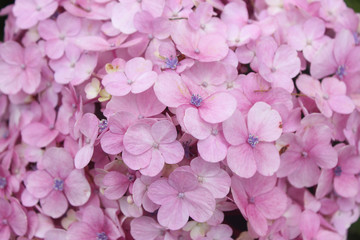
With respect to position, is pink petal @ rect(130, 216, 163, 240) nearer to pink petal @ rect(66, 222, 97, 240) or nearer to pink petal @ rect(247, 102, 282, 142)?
pink petal @ rect(66, 222, 97, 240)

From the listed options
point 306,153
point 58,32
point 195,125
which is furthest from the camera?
point 58,32

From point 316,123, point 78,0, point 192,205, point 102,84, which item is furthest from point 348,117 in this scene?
point 78,0

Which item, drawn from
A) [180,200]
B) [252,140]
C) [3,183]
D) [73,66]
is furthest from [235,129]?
[3,183]

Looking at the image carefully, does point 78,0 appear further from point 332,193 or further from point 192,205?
point 332,193

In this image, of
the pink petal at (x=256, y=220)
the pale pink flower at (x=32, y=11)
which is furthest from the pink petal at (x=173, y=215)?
the pale pink flower at (x=32, y=11)

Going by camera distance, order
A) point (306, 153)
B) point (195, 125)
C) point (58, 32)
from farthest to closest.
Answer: point (58, 32), point (306, 153), point (195, 125)

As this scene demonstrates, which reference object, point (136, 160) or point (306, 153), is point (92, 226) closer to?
point (136, 160)

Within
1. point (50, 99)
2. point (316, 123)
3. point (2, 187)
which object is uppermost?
point (316, 123)
